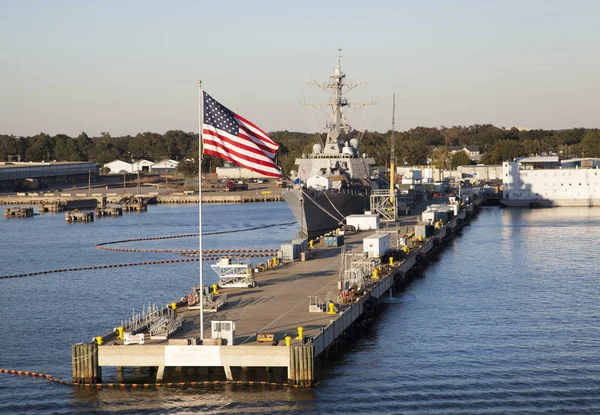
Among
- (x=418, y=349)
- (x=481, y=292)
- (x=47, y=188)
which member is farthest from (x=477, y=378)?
(x=47, y=188)

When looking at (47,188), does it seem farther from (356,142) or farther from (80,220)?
(356,142)

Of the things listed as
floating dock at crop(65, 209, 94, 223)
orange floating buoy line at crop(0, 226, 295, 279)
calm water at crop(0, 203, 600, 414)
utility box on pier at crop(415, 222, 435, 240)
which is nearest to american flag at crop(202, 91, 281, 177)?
calm water at crop(0, 203, 600, 414)

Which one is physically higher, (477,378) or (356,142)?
(356,142)

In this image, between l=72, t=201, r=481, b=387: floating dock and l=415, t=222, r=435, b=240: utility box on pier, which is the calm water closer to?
l=72, t=201, r=481, b=387: floating dock

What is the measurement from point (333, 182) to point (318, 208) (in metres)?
7.52

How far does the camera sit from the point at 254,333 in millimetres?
35844

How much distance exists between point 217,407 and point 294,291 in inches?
584

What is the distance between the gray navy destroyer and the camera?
84.9m

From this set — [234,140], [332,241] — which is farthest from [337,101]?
[234,140]

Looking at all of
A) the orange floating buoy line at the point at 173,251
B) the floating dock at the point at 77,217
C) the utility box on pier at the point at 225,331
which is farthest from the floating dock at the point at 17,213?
the utility box on pier at the point at 225,331

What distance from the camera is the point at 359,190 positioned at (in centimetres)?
9831

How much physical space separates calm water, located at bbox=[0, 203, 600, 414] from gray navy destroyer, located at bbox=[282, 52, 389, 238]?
4971mm

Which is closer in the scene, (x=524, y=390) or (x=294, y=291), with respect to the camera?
(x=524, y=390)

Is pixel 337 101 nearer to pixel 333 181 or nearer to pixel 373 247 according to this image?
pixel 333 181
